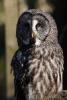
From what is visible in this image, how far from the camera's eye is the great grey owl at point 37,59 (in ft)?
24.0

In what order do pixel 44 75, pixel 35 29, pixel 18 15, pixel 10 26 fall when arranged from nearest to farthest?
pixel 44 75 → pixel 35 29 → pixel 18 15 → pixel 10 26

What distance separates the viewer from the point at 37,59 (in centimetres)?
736

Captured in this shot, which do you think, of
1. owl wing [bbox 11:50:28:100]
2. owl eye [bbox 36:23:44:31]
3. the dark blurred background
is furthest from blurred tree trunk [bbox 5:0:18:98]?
owl wing [bbox 11:50:28:100]

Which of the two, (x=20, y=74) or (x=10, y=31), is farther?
(x=10, y=31)

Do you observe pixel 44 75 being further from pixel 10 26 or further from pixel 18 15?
pixel 10 26

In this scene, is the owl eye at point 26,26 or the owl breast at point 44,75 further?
the owl eye at point 26,26

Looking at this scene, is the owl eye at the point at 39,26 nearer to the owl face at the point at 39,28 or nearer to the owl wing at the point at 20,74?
the owl face at the point at 39,28

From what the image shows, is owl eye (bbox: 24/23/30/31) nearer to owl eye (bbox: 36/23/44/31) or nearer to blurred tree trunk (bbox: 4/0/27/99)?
owl eye (bbox: 36/23/44/31)

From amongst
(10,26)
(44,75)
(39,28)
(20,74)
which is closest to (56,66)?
(44,75)

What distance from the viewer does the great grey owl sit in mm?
7301

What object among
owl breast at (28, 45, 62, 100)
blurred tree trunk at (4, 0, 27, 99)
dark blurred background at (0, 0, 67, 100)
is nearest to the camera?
owl breast at (28, 45, 62, 100)

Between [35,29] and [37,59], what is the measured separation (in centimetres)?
28

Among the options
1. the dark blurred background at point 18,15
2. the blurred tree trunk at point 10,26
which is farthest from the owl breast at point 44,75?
the blurred tree trunk at point 10,26

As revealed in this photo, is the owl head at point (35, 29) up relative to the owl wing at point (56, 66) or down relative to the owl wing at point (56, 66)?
up
